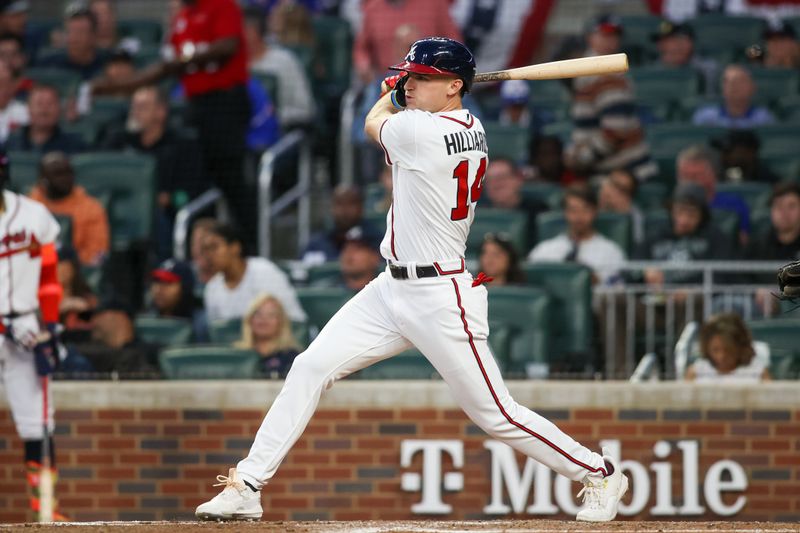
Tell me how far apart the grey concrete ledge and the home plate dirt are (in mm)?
1719

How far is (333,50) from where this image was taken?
11258 millimetres

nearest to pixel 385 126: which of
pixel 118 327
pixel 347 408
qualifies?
pixel 347 408

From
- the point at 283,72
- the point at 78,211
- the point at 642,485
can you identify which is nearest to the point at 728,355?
the point at 642,485

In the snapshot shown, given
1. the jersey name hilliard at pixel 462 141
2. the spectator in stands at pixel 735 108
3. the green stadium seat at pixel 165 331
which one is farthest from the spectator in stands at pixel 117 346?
the spectator in stands at pixel 735 108

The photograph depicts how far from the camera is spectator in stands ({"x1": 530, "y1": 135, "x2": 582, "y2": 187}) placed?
910 centimetres

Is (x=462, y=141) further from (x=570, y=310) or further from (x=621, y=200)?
(x=621, y=200)

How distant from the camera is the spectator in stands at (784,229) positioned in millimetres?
7750

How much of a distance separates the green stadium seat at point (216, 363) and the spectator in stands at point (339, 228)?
1431 millimetres

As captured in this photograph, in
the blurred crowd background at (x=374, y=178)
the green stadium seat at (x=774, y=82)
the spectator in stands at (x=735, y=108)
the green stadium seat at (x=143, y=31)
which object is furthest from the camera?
the green stadium seat at (x=143, y=31)

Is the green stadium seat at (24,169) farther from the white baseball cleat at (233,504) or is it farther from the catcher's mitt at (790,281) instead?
the catcher's mitt at (790,281)

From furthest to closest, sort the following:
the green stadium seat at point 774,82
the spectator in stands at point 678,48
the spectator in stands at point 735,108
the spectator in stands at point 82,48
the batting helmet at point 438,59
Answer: the spectator in stands at point 82,48 → the spectator in stands at point 678,48 → the green stadium seat at point 774,82 → the spectator in stands at point 735,108 → the batting helmet at point 438,59

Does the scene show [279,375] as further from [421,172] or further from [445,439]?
[421,172]

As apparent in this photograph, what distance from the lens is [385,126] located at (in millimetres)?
4727

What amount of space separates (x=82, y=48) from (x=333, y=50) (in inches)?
77.0
